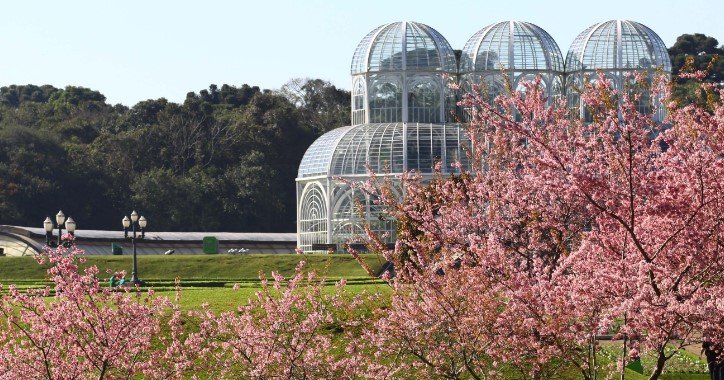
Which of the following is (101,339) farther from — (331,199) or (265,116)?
(265,116)

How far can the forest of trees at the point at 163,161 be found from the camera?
70938mm

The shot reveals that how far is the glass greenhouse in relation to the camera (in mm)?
56469

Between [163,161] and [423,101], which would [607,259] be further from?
[163,161]

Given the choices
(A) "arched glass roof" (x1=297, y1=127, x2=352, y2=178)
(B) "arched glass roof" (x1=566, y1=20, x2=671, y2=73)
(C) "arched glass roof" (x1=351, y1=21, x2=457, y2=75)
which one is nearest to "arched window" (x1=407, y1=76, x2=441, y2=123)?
(C) "arched glass roof" (x1=351, y1=21, x2=457, y2=75)

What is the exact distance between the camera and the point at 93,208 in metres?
72.2

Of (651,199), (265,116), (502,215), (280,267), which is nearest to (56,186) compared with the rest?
(265,116)

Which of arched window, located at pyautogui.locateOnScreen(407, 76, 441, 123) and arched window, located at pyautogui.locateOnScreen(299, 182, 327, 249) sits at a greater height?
arched window, located at pyautogui.locateOnScreen(407, 76, 441, 123)

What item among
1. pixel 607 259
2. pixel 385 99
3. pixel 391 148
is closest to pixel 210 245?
pixel 385 99

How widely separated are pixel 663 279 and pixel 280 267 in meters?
33.6

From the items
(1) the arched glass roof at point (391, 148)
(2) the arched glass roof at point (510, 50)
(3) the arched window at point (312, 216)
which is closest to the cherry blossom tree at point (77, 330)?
(1) the arched glass roof at point (391, 148)

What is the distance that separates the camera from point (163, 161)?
7888 centimetres

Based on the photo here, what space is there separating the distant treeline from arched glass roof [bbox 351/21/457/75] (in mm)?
17923

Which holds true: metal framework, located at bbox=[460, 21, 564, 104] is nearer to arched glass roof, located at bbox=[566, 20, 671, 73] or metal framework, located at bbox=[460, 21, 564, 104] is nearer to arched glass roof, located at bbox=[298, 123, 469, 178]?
arched glass roof, located at bbox=[566, 20, 671, 73]

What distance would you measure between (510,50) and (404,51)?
4.07m
